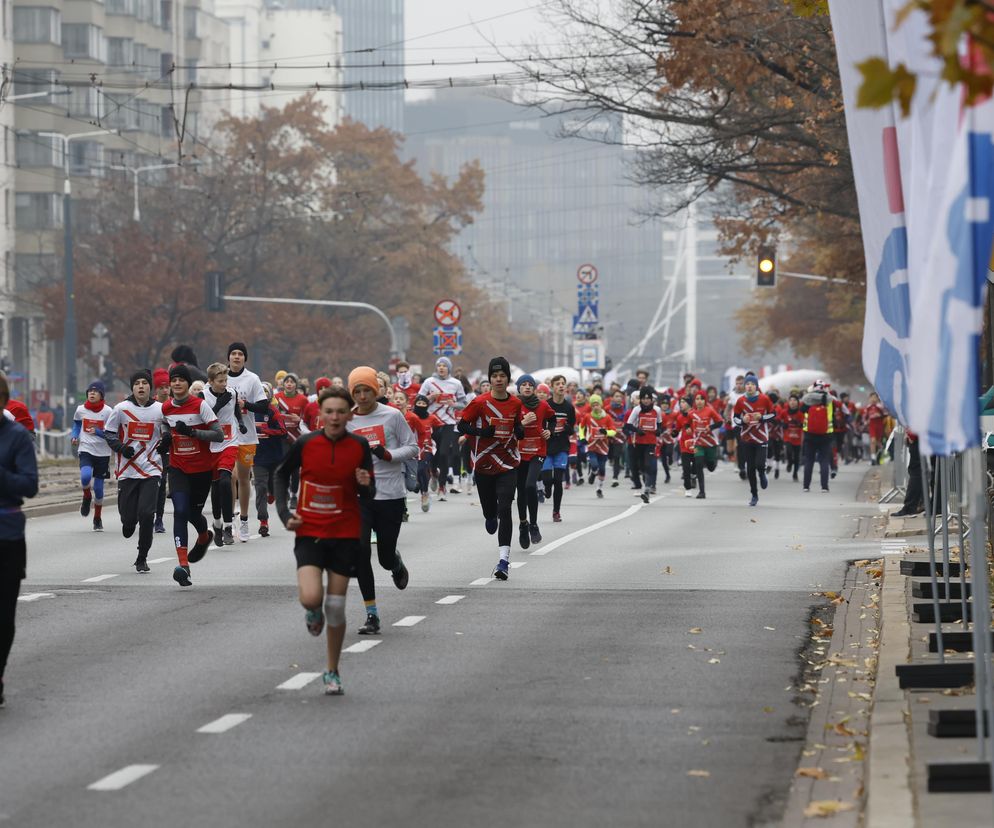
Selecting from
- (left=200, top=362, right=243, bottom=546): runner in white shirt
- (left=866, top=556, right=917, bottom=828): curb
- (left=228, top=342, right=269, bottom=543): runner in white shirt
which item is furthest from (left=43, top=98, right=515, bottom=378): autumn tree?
(left=866, top=556, right=917, bottom=828): curb

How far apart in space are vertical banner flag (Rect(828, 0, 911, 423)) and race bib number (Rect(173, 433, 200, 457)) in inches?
324

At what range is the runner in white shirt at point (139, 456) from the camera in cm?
1805

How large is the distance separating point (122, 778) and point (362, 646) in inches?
171

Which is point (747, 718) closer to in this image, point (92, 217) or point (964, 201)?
point (964, 201)

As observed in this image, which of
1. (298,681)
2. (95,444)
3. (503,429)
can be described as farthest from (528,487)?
(298,681)

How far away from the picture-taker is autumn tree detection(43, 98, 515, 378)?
6806cm

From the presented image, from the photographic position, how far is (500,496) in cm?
1742

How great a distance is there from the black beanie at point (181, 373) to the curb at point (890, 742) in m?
6.44

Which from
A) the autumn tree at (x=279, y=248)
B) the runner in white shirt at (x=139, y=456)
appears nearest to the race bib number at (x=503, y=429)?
the runner in white shirt at (x=139, y=456)

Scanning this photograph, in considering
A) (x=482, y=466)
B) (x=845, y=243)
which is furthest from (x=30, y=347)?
(x=482, y=466)

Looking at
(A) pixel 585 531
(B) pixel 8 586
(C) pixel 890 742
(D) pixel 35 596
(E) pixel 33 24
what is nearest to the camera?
(C) pixel 890 742

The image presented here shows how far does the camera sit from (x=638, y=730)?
9.36m

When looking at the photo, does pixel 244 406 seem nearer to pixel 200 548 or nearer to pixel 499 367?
pixel 499 367

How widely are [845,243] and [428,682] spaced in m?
27.8
